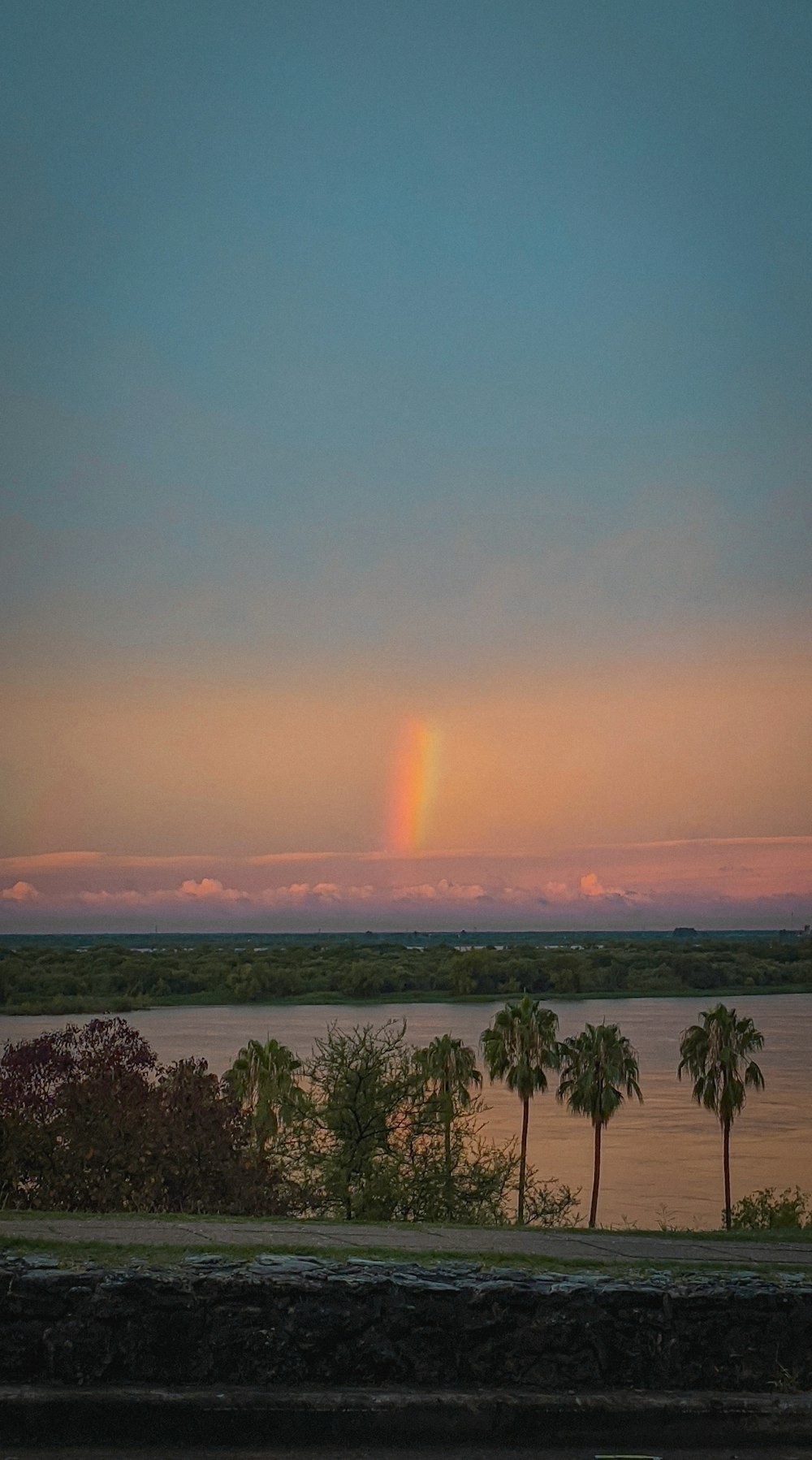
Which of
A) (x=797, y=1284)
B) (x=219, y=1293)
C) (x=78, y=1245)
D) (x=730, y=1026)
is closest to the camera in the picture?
(x=219, y=1293)

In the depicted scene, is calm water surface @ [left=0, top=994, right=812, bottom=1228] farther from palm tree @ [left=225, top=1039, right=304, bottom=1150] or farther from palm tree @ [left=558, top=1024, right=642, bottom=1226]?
palm tree @ [left=225, top=1039, right=304, bottom=1150]

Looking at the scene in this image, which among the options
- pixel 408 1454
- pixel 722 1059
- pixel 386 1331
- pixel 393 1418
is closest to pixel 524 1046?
pixel 722 1059

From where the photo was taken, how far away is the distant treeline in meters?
129

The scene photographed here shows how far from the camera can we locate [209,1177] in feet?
59.1

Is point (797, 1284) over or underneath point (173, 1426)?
over

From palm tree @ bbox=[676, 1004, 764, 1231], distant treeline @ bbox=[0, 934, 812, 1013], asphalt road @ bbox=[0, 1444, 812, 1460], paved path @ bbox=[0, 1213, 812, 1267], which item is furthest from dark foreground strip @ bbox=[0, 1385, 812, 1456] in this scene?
distant treeline @ bbox=[0, 934, 812, 1013]

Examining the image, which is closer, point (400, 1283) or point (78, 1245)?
point (400, 1283)

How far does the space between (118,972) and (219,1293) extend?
13451 cm

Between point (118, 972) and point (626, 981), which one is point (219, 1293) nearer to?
point (118, 972)

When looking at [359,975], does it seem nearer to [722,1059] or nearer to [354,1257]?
[722,1059]

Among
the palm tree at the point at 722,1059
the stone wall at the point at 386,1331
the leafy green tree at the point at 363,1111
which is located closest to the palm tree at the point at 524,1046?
the palm tree at the point at 722,1059

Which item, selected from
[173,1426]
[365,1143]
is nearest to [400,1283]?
[173,1426]

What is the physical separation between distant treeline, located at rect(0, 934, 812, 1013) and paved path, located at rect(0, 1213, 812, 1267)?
347 feet

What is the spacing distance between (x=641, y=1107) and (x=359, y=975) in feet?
221
